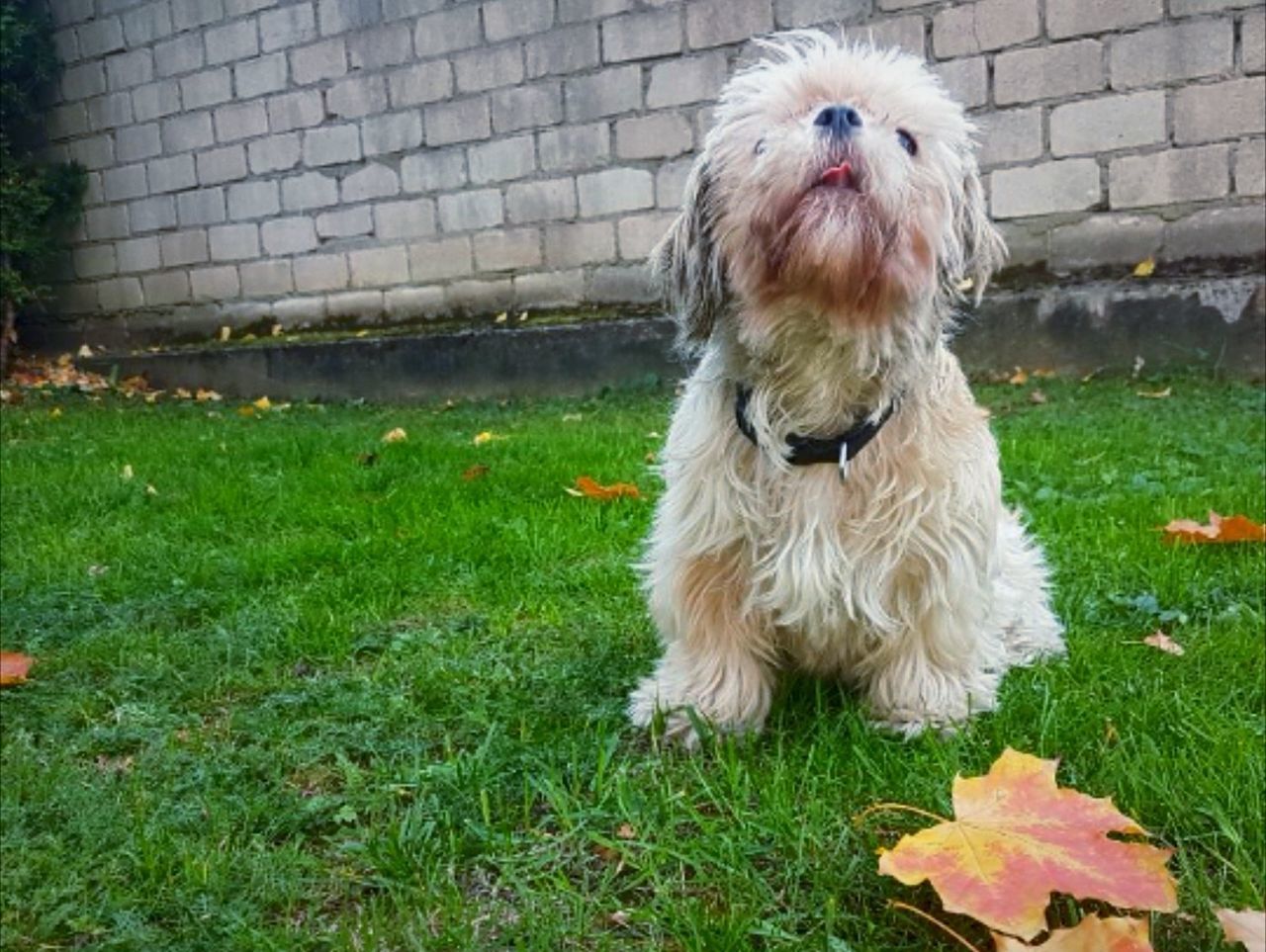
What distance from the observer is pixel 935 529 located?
82.4 inches

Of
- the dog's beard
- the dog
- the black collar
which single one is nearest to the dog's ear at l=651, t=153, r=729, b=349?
the dog

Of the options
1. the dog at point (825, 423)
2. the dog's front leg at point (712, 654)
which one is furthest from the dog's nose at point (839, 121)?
the dog's front leg at point (712, 654)

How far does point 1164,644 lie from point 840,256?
1.23 m

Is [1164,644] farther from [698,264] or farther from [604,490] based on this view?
[604,490]

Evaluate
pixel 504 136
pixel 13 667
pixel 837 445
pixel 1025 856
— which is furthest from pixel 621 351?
pixel 1025 856

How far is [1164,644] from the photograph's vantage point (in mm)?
2461

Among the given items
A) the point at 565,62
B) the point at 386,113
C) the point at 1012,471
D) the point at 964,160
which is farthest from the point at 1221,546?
the point at 386,113

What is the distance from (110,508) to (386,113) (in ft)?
16.9

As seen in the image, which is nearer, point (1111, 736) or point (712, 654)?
point (1111, 736)

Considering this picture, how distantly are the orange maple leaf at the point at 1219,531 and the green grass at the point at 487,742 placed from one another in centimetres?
6

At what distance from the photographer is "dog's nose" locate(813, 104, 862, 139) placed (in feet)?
6.14

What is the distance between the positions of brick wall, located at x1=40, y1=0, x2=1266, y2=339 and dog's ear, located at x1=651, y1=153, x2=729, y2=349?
17.1 ft

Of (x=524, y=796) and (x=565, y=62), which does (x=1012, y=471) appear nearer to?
(x=524, y=796)

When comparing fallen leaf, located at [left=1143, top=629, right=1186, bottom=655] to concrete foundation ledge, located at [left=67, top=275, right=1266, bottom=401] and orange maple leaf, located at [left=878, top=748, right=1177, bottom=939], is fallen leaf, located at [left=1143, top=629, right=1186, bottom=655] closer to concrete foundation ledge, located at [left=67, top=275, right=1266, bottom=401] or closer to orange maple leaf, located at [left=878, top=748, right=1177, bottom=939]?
orange maple leaf, located at [left=878, top=748, right=1177, bottom=939]
